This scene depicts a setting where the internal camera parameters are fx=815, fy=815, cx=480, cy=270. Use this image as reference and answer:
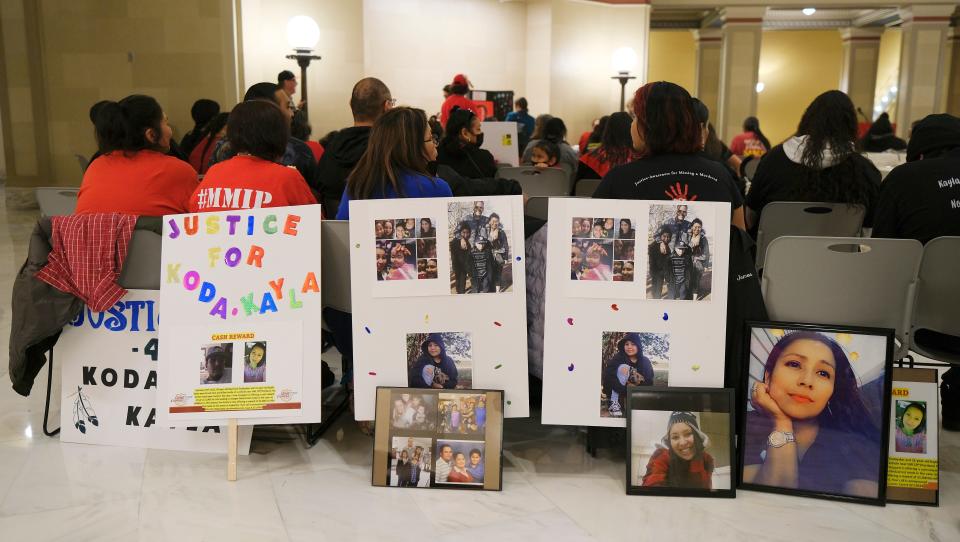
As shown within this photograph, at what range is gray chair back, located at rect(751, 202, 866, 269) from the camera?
3.69 metres

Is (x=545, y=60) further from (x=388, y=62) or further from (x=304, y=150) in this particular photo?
(x=304, y=150)

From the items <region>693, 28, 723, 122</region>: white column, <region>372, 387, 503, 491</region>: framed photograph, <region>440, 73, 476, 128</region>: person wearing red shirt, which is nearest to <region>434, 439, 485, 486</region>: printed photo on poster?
<region>372, 387, 503, 491</region>: framed photograph

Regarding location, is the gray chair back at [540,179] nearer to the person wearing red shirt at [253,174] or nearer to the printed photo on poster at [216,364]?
the person wearing red shirt at [253,174]

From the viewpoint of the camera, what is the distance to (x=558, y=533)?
2.34m

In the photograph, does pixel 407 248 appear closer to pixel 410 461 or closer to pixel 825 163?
pixel 410 461

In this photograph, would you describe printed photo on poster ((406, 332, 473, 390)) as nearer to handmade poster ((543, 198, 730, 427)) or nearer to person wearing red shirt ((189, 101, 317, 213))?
handmade poster ((543, 198, 730, 427))

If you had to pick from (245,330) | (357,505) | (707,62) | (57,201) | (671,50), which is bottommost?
(357,505)

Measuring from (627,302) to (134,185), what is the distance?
189cm

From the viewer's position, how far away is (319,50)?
8492 mm

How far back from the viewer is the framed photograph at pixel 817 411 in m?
2.51

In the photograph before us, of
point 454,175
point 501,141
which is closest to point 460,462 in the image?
point 454,175

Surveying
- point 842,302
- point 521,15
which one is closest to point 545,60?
point 521,15

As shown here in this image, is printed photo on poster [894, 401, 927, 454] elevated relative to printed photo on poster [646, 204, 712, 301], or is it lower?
lower

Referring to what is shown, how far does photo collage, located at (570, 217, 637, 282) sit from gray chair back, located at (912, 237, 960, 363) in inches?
40.0
